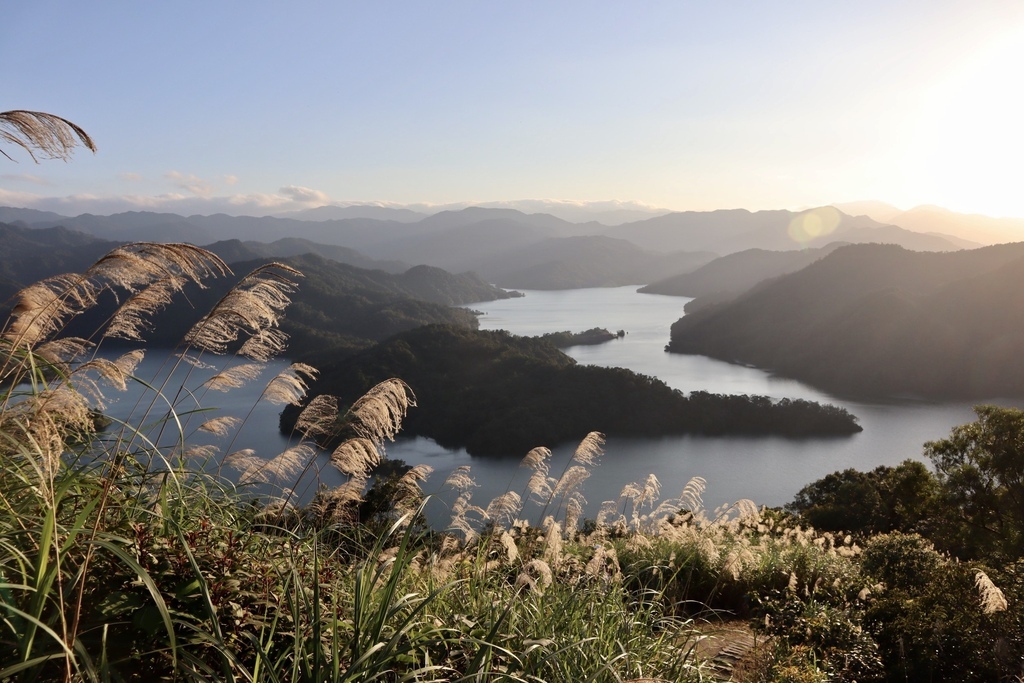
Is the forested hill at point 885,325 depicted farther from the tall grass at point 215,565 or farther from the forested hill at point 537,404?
the tall grass at point 215,565

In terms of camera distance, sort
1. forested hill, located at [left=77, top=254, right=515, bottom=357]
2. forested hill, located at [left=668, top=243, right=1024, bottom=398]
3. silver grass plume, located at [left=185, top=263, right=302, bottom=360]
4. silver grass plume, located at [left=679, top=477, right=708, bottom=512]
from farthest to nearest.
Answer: forested hill, located at [left=77, top=254, right=515, bottom=357] → forested hill, located at [left=668, top=243, right=1024, bottom=398] → silver grass plume, located at [left=679, top=477, right=708, bottom=512] → silver grass plume, located at [left=185, top=263, right=302, bottom=360]

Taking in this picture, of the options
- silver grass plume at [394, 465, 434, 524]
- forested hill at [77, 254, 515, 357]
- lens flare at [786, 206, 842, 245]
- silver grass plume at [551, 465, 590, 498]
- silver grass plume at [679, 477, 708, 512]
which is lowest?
forested hill at [77, 254, 515, 357]

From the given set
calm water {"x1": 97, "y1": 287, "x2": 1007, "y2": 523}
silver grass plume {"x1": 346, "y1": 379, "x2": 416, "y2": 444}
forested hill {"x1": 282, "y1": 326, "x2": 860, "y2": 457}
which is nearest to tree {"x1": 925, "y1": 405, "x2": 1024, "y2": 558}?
silver grass plume {"x1": 346, "y1": 379, "x2": 416, "y2": 444}

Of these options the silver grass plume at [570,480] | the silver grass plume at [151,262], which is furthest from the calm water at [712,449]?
the silver grass plume at [151,262]

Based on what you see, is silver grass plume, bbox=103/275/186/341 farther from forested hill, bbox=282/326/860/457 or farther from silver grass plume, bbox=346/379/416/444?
forested hill, bbox=282/326/860/457

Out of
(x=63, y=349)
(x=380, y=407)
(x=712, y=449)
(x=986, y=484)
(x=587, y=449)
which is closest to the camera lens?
(x=380, y=407)

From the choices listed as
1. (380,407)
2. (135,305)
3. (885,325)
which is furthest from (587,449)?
(885,325)

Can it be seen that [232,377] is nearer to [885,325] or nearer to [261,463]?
[261,463]
